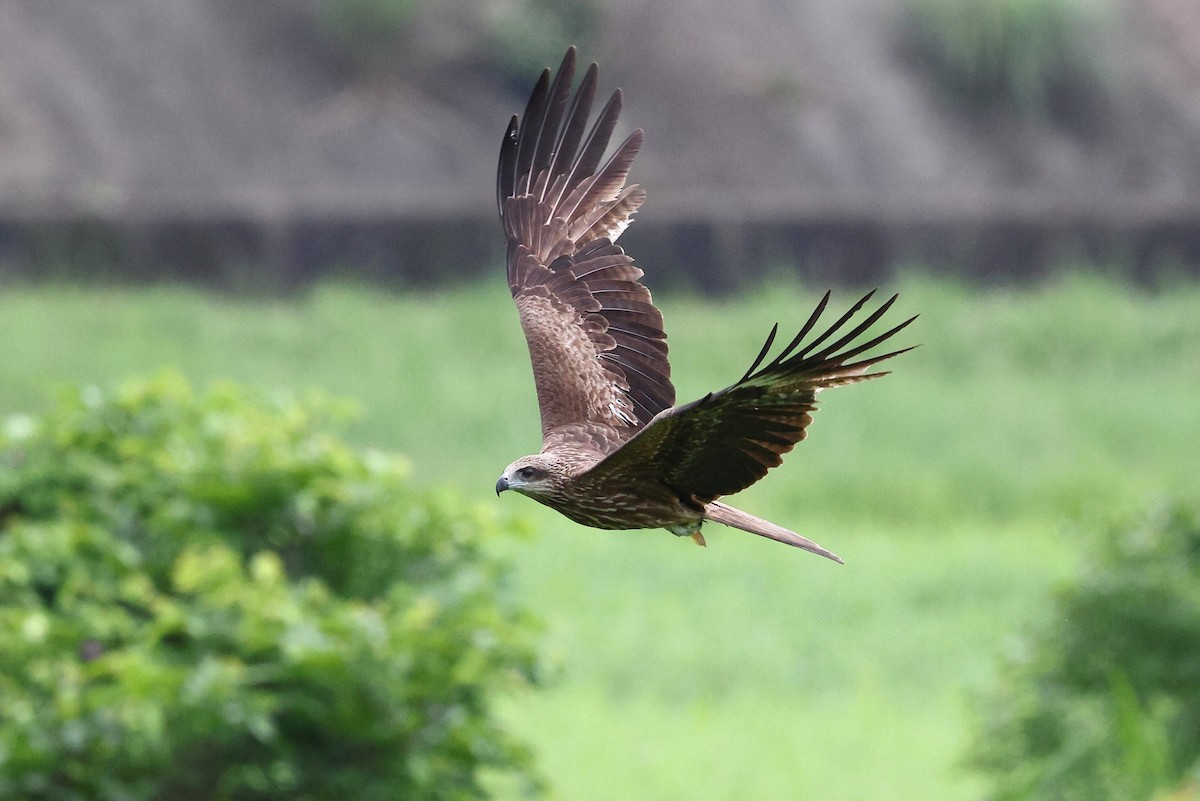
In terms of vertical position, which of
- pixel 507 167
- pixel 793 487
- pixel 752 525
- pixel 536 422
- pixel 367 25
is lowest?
pixel 752 525

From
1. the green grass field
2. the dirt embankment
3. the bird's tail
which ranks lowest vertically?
the bird's tail

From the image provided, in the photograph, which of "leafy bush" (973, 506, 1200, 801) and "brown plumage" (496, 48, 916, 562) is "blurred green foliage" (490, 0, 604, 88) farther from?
"brown plumage" (496, 48, 916, 562)

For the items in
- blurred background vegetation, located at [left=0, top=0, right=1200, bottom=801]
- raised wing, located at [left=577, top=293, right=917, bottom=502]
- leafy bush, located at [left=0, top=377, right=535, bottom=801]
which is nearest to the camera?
raised wing, located at [left=577, top=293, right=917, bottom=502]

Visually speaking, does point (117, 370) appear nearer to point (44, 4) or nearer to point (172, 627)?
point (44, 4)

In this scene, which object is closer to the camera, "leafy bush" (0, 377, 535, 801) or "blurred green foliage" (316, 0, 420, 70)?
"leafy bush" (0, 377, 535, 801)

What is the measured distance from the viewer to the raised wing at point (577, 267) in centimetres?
243

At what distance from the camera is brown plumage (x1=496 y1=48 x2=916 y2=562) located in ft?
6.06

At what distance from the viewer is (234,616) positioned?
13.1ft

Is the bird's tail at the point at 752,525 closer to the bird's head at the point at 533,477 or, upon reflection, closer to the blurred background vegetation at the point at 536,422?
the bird's head at the point at 533,477

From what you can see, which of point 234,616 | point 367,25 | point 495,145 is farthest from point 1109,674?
point 367,25

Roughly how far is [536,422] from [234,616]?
5.87 m

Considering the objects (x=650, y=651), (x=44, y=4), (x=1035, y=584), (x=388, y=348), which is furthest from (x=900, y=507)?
(x=44, y=4)

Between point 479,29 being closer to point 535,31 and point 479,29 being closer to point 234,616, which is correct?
point 535,31

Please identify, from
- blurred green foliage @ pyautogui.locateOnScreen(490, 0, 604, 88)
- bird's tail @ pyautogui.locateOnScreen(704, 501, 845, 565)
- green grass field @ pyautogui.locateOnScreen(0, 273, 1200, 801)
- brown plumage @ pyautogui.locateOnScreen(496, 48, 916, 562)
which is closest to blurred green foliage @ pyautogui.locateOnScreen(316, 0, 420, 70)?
blurred green foliage @ pyautogui.locateOnScreen(490, 0, 604, 88)
